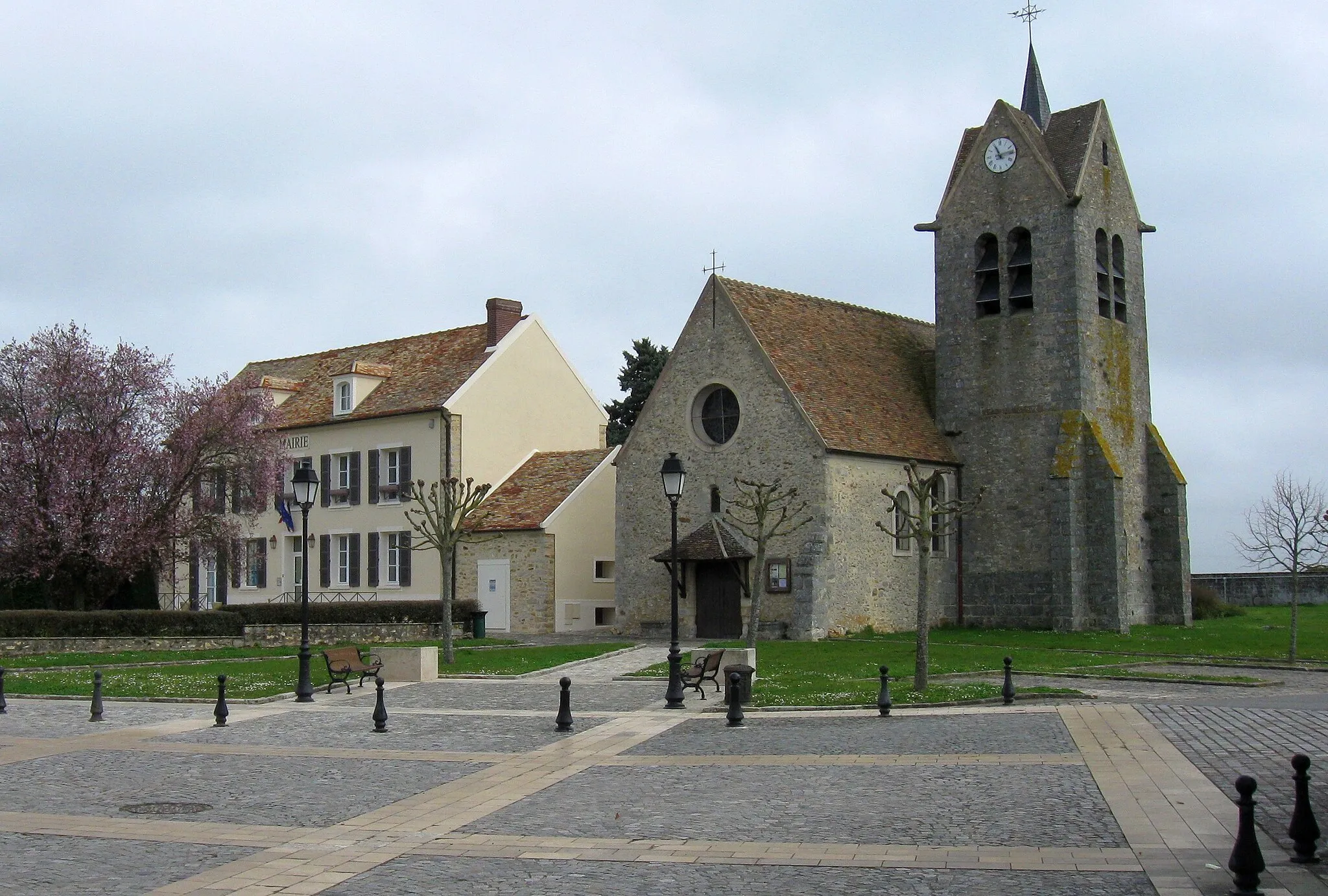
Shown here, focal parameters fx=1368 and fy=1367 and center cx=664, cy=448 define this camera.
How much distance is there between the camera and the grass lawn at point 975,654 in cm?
2183

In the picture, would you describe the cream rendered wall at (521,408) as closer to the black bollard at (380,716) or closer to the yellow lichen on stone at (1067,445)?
the yellow lichen on stone at (1067,445)

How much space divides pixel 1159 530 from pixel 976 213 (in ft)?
35.3

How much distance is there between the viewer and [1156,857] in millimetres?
9641

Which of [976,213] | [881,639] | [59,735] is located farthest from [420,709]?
[976,213]

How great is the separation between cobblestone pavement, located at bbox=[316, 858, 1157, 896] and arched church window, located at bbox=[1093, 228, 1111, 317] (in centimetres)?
3275

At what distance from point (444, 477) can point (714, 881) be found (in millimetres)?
34168

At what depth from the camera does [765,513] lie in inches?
1308

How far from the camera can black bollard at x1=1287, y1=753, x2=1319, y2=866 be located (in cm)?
934

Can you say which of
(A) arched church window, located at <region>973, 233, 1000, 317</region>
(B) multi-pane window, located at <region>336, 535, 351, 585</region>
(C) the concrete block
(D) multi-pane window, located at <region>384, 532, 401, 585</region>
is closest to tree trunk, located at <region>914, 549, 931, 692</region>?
(C) the concrete block

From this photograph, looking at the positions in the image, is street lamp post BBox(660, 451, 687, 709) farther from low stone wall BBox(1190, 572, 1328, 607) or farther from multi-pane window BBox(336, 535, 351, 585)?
low stone wall BBox(1190, 572, 1328, 607)

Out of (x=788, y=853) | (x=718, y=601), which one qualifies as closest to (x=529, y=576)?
(x=718, y=601)

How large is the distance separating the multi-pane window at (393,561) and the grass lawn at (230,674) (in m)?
11.8

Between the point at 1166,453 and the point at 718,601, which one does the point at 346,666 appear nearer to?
the point at 718,601

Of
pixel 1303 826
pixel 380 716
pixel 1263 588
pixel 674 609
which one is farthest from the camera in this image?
pixel 1263 588
